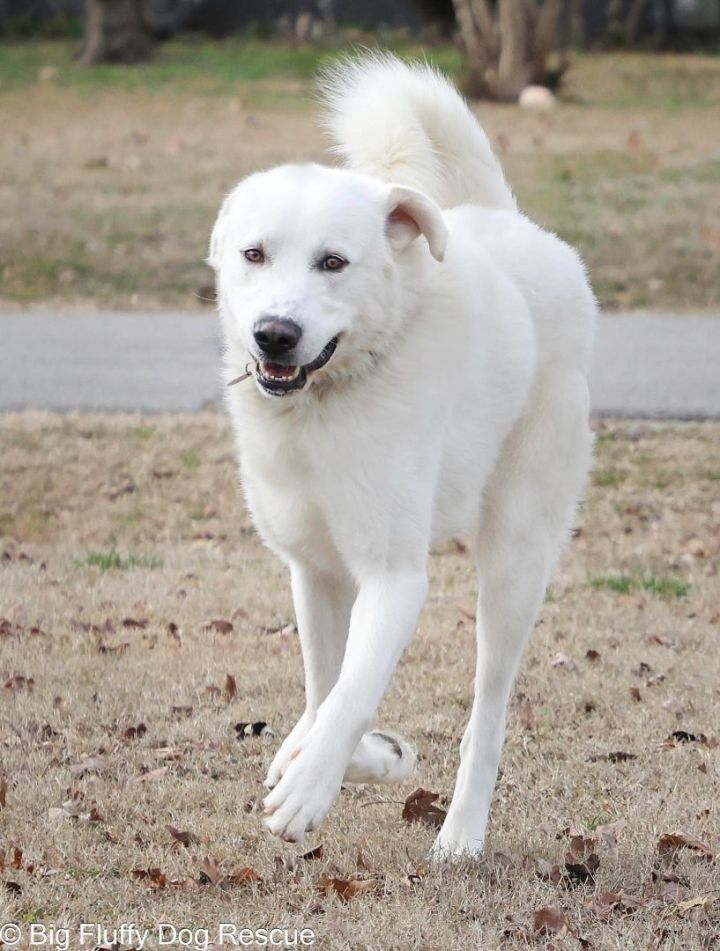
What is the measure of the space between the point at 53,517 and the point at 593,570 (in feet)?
8.69

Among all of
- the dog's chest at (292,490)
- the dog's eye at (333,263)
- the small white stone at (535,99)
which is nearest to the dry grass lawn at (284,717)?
the dog's chest at (292,490)

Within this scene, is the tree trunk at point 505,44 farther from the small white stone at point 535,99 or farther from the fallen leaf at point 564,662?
the fallen leaf at point 564,662

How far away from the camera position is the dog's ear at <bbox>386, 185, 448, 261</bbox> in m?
3.81

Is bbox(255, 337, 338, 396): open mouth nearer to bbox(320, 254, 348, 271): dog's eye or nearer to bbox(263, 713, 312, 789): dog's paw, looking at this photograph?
bbox(320, 254, 348, 271): dog's eye

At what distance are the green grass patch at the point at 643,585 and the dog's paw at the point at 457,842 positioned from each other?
2773mm

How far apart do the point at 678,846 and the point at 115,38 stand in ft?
88.2

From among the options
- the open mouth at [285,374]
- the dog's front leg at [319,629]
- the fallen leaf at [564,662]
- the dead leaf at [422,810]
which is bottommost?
the fallen leaf at [564,662]

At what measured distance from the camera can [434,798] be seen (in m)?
4.46

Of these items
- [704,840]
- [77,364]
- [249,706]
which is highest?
[704,840]

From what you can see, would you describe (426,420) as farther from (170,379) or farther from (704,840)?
(170,379)

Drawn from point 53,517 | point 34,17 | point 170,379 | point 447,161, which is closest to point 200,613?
point 53,517

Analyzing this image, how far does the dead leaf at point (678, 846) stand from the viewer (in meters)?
4.09

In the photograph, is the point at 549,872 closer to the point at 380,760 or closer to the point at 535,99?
the point at 380,760

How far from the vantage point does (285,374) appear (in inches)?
145
